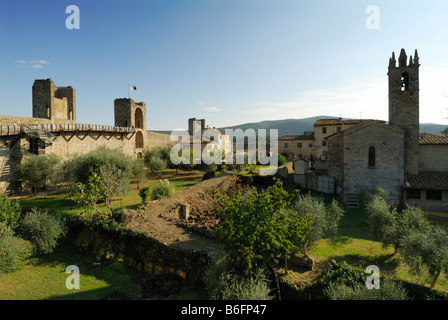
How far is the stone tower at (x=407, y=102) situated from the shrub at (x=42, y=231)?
27.2 meters

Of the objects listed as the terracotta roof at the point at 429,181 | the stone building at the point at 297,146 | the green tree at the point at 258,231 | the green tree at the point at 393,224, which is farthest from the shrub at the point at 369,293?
the stone building at the point at 297,146

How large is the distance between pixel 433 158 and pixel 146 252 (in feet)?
82.9

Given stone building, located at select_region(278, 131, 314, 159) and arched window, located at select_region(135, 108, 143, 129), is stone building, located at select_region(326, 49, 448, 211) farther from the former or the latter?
arched window, located at select_region(135, 108, 143, 129)

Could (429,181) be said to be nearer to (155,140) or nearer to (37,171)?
(37,171)

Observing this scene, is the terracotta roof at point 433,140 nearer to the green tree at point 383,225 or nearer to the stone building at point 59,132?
the green tree at point 383,225

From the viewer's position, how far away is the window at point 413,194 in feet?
66.2

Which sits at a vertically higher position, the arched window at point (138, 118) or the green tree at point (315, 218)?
the arched window at point (138, 118)

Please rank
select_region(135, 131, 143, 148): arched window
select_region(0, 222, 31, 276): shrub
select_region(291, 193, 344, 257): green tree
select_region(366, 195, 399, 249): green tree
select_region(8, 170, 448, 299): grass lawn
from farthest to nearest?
select_region(135, 131, 143, 148): arched window < select_region(366, 195, 399, 249): green tree < select_region(291, 193, 344, 257): green tree < select_region(0, 222, 31, 276): shrub < select_region(8, 170, 448, 299): grass lawn

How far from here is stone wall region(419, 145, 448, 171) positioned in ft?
67.9

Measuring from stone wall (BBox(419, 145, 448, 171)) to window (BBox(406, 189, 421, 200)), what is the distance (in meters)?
2.54

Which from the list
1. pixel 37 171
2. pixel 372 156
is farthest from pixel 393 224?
pixel 37 171

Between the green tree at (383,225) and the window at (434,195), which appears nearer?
the green tree at (383,225)

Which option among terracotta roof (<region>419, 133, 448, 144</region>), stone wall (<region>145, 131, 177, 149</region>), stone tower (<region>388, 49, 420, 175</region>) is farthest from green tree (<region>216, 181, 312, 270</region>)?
stone wall (<region>145, 131, 177, 149</region>)
